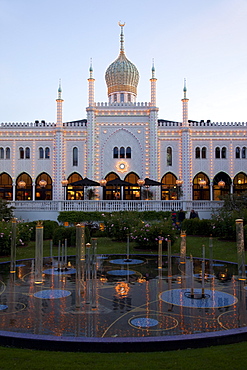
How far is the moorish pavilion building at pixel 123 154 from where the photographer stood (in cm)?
4253

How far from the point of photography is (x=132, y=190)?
1724 inches

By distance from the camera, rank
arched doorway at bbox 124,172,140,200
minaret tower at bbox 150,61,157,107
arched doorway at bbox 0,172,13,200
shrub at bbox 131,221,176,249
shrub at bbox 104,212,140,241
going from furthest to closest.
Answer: arched doorway at bbox 0,172,13,200 < arched doorway at bbox 124,172,140,200 < minaret tower at bbox 150,61,157,107 < shrub at bbox 104,212,140,241 < shrub at bbox 131,221,176,249

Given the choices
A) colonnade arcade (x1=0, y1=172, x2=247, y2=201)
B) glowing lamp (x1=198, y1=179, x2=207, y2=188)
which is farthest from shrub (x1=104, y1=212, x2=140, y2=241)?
colonnade arcade (x1=0, y1=172, x2=247, y2=201)

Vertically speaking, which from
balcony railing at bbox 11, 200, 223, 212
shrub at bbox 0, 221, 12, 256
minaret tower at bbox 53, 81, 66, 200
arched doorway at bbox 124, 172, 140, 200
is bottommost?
shrub at bbox 0, 221, 12, 256

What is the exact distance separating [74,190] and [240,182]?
1975 centimetres

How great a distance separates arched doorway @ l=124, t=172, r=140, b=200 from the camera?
142 feet

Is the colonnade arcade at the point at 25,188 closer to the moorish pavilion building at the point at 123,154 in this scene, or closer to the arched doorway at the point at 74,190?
the moorish pavilion building at the point at 123,154

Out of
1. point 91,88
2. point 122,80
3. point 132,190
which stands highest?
point 122,80

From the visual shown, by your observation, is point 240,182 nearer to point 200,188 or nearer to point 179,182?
point 200,188

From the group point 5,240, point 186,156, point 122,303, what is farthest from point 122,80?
point 122,303

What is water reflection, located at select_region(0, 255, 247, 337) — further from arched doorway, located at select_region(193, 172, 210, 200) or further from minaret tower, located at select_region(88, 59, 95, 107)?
minaret tower, located at select_region(88, 59, 95, 107)

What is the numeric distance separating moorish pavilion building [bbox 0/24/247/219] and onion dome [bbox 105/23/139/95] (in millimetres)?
4415

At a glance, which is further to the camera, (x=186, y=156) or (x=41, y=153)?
(x=41, y=153)

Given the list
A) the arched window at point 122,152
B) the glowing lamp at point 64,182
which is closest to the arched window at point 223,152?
the arched window at point 122,152
